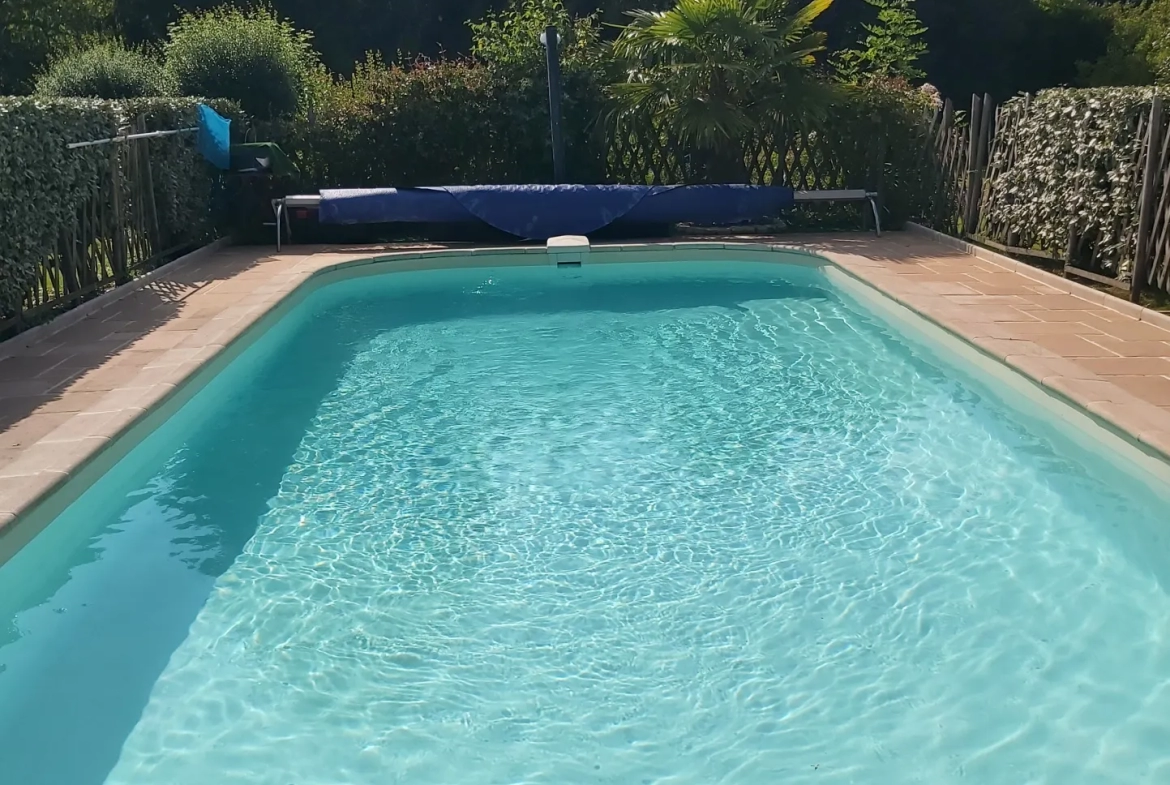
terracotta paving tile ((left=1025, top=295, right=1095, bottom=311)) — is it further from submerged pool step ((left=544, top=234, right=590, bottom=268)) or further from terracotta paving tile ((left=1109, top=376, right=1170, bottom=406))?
submerged pool step ((left=544, top=234, right=590, bottom=268))

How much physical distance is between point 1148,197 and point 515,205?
5.90 metres

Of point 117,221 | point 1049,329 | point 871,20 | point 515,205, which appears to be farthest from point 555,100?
point 871,20

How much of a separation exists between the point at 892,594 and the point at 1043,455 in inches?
68.3

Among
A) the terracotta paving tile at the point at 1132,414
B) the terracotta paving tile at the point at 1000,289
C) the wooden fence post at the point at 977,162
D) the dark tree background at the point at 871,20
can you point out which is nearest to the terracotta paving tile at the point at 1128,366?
the terracotta paving tile at the point at 1132,414

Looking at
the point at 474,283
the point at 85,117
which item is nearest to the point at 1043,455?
the point at 474,283

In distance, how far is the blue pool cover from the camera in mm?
10898

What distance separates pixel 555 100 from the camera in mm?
11398

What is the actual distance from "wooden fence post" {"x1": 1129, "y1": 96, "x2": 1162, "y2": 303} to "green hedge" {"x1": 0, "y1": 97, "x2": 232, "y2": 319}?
750 cm

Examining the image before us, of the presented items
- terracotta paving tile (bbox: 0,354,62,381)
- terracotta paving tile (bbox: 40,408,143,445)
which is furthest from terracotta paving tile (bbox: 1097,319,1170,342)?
terracotta paving tile (bbox: 0,354,62,381)

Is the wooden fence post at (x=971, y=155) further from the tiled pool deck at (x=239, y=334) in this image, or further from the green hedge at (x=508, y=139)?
the green hedge at (x=508, y=139)

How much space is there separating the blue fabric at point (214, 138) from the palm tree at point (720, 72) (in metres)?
4.12

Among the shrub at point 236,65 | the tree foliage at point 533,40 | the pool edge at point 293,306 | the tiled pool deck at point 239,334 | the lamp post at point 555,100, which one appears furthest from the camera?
the shrub at point 236,65

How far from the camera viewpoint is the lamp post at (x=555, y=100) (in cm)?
1120

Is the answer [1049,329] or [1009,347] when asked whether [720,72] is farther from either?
[1009,347]
